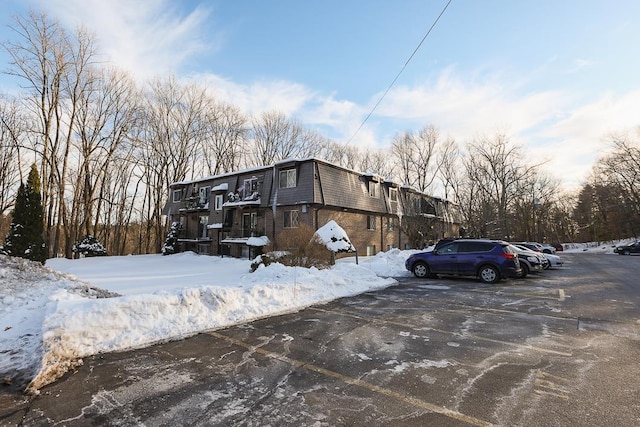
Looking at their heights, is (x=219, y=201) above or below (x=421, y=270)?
above

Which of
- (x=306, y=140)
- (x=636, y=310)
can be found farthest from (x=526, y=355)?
(x=306, y=140)

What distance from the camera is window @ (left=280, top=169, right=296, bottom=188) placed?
75.5 ft

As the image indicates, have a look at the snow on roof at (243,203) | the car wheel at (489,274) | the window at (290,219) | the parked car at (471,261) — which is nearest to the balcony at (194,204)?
the snow on roof at (243,203)

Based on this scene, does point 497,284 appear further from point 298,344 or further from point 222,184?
point 222,184

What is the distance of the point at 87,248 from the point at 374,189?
26001mm

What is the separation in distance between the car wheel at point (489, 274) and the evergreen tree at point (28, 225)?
76.7 feet

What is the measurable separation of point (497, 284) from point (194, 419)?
11777mm

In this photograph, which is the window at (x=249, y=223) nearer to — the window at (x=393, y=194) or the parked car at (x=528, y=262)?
the window at (x=393, y=194)

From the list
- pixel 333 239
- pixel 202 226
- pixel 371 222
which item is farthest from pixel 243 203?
pixel 333 239

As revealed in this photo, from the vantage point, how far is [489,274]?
480 inches

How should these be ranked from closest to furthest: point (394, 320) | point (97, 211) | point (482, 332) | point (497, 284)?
point (482, 332) < point (394, 320) < point (497, 284) < point (97, 211)

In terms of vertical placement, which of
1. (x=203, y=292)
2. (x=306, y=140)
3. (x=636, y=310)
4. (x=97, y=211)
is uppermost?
(x=306, y=140)

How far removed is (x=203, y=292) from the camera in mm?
7293

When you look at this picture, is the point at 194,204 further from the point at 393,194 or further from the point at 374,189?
the point at 393,194
